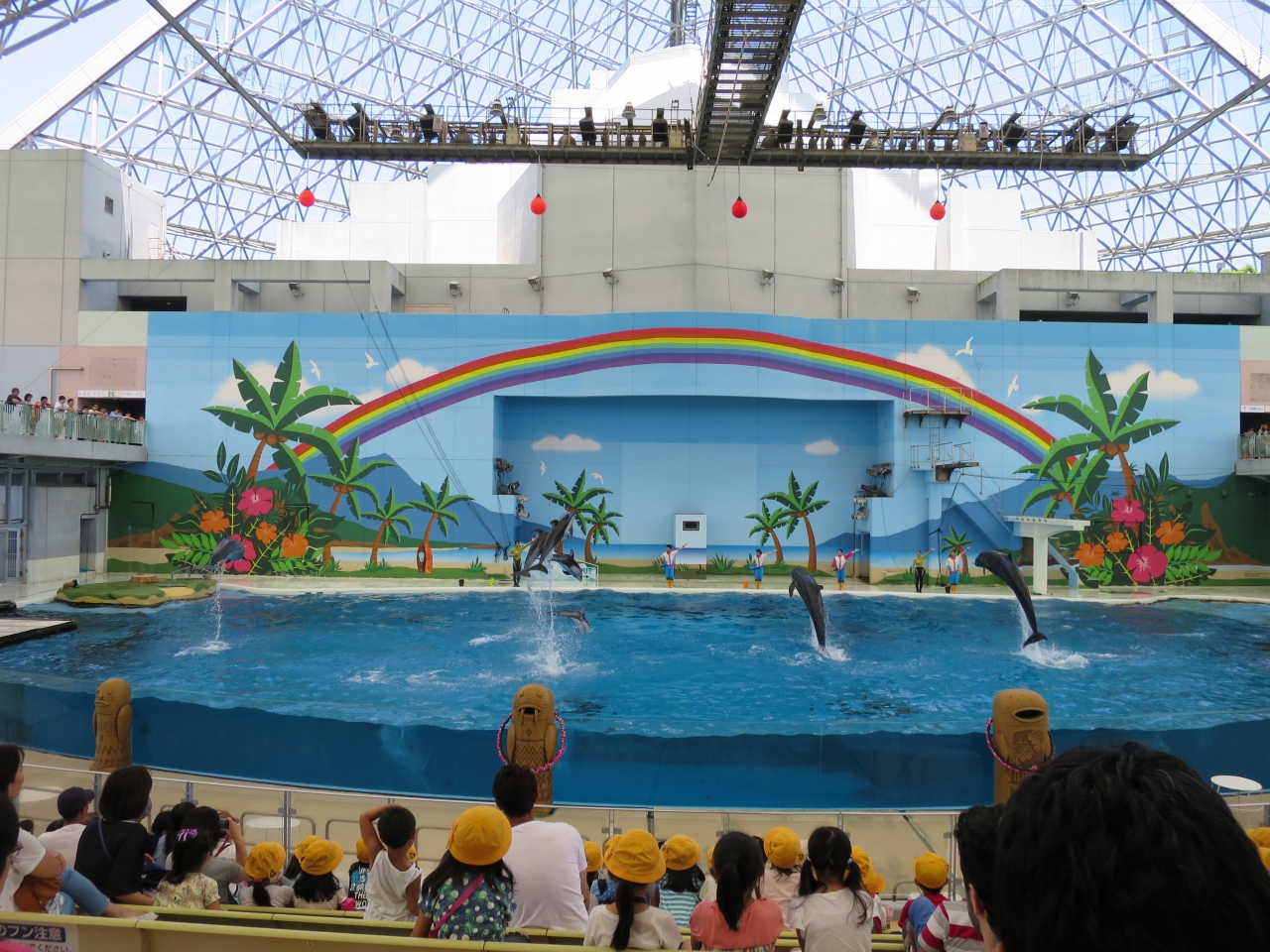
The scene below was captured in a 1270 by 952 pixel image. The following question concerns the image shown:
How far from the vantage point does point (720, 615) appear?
1794cm

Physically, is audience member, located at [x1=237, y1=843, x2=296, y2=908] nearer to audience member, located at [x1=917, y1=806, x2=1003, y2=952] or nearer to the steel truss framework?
audience member, located at [x1=917, y1=806, x2=1003, y2=952]

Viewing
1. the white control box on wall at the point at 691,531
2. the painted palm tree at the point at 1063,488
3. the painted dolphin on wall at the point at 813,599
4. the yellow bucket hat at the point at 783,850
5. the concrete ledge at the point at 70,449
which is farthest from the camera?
the white control box on wall at the point at 691,531

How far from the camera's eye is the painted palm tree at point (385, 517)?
75.6 ft

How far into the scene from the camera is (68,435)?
19953 millimetres

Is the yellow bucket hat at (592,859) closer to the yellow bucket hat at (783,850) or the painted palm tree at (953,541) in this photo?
the yellow bucket hat at (783,850)

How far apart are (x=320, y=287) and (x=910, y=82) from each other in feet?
109

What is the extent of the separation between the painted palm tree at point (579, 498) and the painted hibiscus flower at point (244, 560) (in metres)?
8.14

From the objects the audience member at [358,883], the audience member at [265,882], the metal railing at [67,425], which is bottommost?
the audience member at [358,883]

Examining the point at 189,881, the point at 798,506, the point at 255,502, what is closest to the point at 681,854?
the point at 189,881

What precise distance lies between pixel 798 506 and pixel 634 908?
835 inches

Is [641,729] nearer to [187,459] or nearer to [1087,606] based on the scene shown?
[1087,606]

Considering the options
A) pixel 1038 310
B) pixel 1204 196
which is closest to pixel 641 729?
pixel 1038 310

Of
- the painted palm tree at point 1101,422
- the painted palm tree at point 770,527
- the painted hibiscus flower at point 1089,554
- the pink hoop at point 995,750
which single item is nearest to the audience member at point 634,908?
the pink hoop at point 995,750

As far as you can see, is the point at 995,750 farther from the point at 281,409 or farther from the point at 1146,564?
the point at 281,409
